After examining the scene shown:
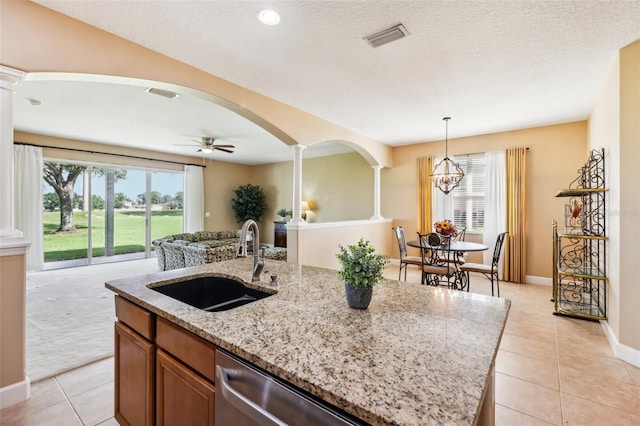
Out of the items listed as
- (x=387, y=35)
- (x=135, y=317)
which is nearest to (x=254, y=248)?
(x=135, y=317)

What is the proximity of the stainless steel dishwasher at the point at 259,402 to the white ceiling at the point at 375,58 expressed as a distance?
86.0 inches

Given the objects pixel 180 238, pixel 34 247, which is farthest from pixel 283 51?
pixel 34 247

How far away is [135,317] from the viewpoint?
4.66 feet

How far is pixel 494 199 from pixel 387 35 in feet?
13.2

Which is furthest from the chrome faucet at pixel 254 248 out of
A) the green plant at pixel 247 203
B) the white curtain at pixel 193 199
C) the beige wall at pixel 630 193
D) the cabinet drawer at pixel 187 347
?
the green plant at pixel 247 203

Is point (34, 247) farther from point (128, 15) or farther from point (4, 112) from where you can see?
point (128, 15)

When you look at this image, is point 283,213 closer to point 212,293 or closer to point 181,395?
point 212,293

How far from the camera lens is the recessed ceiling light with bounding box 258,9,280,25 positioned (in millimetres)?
2029

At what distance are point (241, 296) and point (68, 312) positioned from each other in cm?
330

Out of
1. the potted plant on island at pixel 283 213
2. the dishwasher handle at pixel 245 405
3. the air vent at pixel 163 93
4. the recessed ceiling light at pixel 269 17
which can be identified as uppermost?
the air vent at pixel 163 93

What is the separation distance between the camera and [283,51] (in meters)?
2.55

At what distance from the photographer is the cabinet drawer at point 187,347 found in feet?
3.43

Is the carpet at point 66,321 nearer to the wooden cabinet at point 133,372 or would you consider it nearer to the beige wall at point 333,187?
the wooden cabinet at point 133,372

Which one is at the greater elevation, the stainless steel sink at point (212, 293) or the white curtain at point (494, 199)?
the white curtain at point (494, 199)
